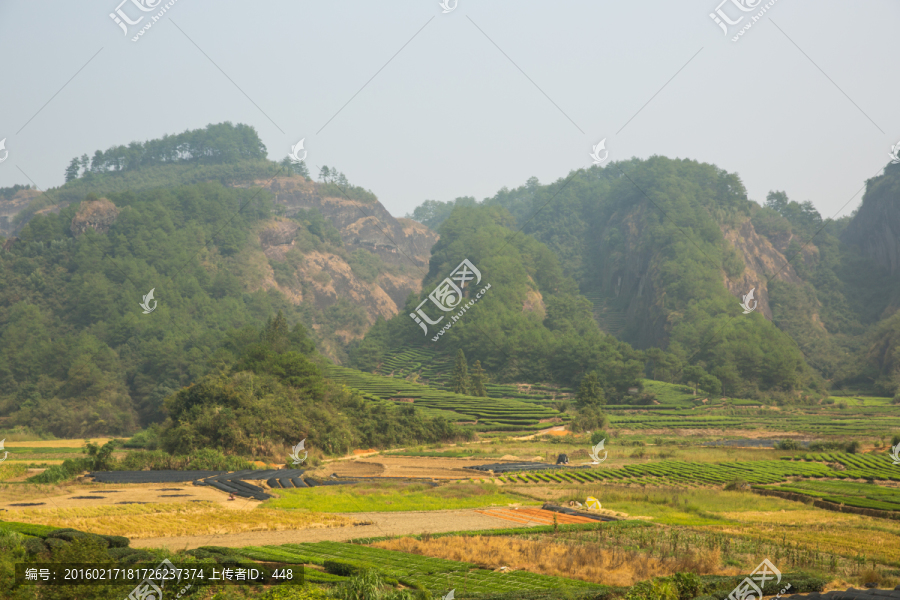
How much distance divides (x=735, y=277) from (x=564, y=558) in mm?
115320

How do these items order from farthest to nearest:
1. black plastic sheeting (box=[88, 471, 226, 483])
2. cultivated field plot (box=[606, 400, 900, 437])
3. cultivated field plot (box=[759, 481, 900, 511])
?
cultivated field plot (box=[606, 400, 900, 437]) → black plastic sheeting (box=[88, 471, 226, 483]) → cultivated field plot (box=[759, 481, 900, 511])

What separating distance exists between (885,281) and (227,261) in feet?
388

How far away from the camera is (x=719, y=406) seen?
79250 mm

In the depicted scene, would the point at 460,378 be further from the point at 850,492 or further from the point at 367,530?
the point at 367,530

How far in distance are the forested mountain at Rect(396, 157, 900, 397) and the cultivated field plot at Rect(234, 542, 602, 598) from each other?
76436 millimetres

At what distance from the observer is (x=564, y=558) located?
17203 mm

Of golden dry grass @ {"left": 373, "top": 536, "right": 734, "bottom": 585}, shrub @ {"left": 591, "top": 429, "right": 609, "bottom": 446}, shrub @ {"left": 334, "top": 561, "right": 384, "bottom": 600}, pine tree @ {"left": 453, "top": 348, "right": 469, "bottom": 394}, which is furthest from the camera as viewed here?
pine tree @ {"left": 453, "top": 348, "right": 469, "bottom": 394}

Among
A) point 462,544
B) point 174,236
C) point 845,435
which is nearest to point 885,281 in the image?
point 845,435

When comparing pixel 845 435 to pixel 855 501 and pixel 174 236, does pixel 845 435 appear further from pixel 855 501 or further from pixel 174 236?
pixel 174 236

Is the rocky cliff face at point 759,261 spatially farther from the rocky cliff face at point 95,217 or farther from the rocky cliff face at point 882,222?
the rocky cliff face at point 95,217

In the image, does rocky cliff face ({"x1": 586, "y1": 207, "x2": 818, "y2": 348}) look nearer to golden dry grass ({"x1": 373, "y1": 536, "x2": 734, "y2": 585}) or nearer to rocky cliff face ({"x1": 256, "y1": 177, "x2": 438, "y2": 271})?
rocky cliff face ({"x1": 256, "y1": 177, "x2": 438, "y2": 271})

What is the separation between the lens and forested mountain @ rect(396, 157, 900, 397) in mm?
93312

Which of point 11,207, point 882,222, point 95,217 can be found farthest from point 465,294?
point 11,207

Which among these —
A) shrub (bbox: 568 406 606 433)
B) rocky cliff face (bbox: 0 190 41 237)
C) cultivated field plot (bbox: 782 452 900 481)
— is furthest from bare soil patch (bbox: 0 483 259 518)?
rocky cliff face (bbox: 0 190 41 237)
